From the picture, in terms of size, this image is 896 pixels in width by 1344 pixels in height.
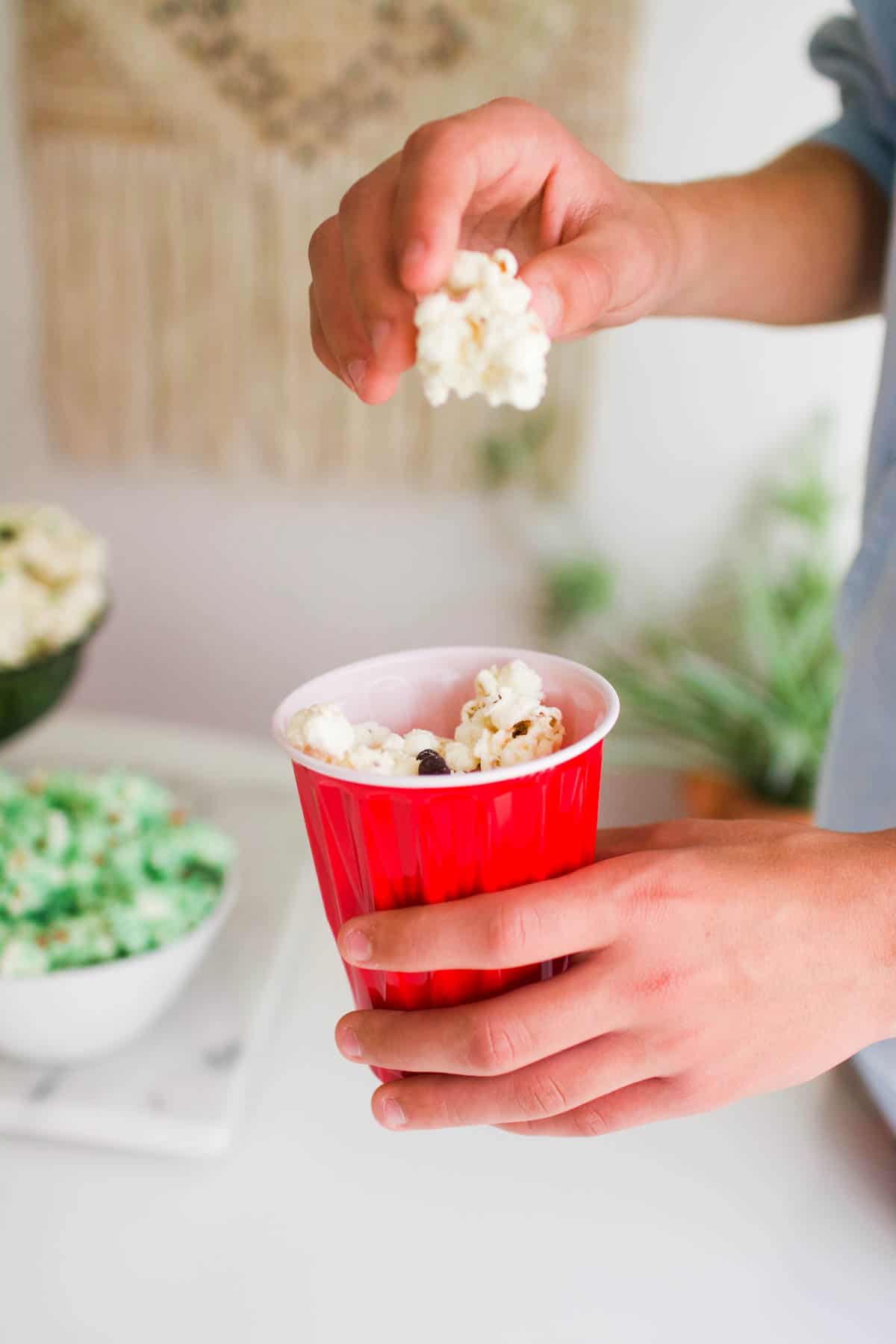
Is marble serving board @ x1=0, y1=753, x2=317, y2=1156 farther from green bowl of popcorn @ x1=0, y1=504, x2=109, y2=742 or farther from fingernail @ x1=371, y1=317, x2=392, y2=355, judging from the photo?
fingernail @ x1=371, y1=317, x2=392, y2=355

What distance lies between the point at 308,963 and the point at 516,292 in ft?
2.18

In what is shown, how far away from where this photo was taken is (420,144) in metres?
0.42

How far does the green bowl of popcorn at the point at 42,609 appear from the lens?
3.12 ft

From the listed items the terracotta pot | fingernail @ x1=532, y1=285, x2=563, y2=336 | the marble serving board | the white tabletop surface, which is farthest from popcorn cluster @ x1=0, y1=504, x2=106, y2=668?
the terracotta pot

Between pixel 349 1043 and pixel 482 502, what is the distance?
1.69m

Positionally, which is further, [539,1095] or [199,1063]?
[199,1063]

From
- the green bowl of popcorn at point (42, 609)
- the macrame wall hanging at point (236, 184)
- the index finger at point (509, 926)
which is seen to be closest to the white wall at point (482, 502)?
the macrame wall hanging at point (236, 184)

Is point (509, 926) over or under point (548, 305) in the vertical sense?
under

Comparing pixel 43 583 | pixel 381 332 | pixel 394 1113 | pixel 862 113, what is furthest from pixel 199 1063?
pixel 862 113

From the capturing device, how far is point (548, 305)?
42 cm

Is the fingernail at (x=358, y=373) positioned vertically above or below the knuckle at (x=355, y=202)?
below

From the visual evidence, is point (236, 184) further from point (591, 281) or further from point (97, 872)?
point (591, 281)

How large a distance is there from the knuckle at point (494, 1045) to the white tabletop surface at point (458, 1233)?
0.89 ft

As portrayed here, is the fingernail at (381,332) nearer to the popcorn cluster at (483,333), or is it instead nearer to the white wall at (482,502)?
the popcorn cluster at (483,333)
